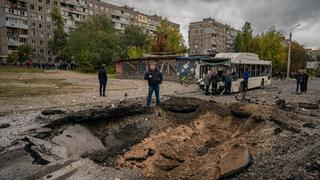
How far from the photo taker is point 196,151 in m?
7.54

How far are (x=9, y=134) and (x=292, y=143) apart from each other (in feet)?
24.2

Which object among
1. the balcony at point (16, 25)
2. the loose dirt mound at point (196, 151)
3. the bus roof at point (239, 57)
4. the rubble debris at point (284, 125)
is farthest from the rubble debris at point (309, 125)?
the balcony at point (16, 25)

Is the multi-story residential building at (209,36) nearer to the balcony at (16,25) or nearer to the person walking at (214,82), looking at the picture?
the balcony at (16,25)

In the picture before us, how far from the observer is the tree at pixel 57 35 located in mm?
67688

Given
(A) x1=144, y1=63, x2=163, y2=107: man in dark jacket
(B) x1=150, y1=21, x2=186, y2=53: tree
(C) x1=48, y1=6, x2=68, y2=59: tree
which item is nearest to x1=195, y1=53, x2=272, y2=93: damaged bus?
(A) x1=144, y1=63, x2=163, y2=107: man in dark jacket

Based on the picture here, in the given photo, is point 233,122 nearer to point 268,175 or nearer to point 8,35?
point 268,175

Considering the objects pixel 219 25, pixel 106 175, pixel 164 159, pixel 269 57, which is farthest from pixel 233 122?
pixel 219 25

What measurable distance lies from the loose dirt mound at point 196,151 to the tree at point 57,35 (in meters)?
64.5

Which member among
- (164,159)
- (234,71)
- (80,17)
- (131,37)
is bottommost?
(164,159)

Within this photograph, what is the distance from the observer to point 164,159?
674 centimetres

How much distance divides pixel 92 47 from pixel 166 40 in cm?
1319

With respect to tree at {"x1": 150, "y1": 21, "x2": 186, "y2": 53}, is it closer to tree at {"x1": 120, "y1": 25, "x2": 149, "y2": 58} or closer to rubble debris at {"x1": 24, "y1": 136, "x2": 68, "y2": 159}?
tree at {"x1": 120, "y1": 25, "x2": 149, "y2": 58}

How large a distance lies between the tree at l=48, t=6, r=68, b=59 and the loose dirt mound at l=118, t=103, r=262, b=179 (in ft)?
212

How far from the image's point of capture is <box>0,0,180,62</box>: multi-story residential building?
216ft
